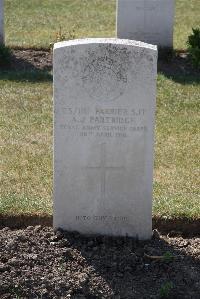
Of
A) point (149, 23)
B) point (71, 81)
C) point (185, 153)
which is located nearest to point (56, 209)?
point (71, 81)

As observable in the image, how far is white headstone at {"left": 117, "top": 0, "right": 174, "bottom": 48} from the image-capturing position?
12.0m

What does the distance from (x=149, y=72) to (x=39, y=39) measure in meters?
8.83

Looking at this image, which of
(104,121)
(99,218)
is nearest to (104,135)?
(104,121)

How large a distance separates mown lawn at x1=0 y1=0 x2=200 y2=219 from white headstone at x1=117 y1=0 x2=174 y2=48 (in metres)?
0.99

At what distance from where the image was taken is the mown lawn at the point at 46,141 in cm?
632

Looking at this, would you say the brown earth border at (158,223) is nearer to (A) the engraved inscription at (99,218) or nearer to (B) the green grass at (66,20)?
(A) the engraved inscription at (99,218)

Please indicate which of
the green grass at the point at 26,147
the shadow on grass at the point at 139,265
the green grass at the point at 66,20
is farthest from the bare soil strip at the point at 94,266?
the green grass at the point at 66,20

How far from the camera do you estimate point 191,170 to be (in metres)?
7.28

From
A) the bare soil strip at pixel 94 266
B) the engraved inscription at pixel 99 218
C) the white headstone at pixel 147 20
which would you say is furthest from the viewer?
the white headstone at pixel 147 20

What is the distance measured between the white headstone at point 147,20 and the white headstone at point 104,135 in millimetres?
7025

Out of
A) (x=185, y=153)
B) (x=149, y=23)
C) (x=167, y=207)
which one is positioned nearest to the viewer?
(x=167, y=207)

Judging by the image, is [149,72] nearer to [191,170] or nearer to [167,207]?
[167,207]

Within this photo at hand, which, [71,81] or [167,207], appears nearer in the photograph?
[71,81]

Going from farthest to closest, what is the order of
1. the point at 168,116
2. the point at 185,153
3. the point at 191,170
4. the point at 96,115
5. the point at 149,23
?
1. the point at 149,23
2. the point at 168,116
3. the point at 185,153
4. the point at 191,170
5. the point at 96,115
